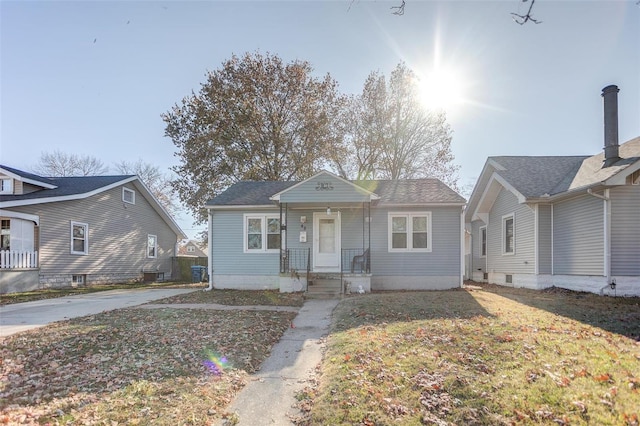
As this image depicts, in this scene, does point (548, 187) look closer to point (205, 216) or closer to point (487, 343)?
point (487, 343)

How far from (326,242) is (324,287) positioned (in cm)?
212

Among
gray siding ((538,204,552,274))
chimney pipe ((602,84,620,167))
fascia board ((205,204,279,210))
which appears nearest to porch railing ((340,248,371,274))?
fascia board ((205,204,279,210))

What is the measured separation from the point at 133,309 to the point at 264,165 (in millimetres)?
16381

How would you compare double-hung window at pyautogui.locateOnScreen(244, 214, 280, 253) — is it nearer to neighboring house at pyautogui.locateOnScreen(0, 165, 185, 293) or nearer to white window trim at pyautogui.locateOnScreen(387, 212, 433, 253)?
white window trim at pyautogui.locateOnScreen(387, 212, 433, 253)

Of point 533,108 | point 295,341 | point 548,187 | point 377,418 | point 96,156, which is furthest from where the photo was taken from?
point 96,156

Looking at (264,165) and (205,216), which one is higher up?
(264,165)

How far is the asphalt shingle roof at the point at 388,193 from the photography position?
45.9 ft

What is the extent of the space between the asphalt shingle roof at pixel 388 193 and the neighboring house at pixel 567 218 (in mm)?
2456

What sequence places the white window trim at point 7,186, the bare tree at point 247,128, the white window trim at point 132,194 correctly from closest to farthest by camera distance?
the white window trim at point 7,186 → the white window trim at point 132,194 → the bare tree at point 247,128

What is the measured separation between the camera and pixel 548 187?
1317cm

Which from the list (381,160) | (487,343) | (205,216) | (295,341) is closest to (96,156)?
(205,216)

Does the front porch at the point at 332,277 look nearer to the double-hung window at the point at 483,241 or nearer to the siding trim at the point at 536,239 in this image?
the siding trim at the point at 536,239

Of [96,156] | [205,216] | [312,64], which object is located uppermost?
[312,64]

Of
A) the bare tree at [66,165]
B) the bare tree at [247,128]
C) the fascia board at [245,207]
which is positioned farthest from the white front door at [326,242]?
the bare tree at [66,165]
